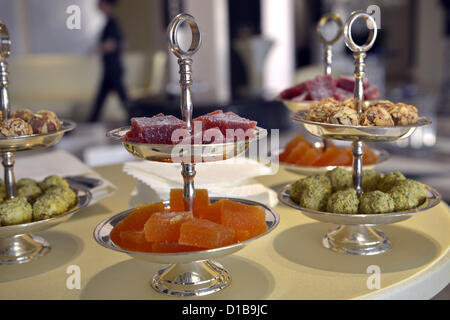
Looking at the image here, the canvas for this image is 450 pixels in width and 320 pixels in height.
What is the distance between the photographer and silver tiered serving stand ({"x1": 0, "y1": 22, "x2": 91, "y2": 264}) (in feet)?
3.04

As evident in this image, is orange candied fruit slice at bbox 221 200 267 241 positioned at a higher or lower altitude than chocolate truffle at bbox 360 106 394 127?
lower

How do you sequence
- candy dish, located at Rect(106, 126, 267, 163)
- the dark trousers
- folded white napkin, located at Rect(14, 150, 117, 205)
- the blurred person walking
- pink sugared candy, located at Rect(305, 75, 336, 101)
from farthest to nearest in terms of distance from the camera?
the dark trousers
the blurred person walking
folded white napkin, located at Rect(14, 150, 117, 205)
pink sugared candy, located at Rect(305, 75, 336, 101)
candy dish, located at Rect(106, 126, 267, 163)

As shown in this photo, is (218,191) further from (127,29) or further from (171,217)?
(127,29)

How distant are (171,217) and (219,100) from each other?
3.07 meters

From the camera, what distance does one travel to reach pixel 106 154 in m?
2.63

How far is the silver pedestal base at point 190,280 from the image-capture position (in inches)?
32.5

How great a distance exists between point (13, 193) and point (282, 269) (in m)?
0.55

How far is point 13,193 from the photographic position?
1.04m

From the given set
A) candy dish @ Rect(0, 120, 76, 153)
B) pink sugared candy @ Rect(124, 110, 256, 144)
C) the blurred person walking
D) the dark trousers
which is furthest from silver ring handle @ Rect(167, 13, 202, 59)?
the dark trousers

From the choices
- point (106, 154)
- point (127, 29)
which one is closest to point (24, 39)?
point (127, 29)

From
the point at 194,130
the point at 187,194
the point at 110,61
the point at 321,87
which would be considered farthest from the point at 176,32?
the point at 110,61

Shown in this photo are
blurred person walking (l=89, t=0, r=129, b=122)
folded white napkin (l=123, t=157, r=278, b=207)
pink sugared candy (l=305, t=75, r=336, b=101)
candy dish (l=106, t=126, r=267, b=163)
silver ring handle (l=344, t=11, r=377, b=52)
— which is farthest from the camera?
blurred person walking (l=89, t=0, r=129, b=122)

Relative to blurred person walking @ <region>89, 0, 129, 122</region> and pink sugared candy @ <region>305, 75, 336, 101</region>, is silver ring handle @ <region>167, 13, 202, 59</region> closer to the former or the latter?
pink sugared candy @ <region>305, 75, 336, 101</region>

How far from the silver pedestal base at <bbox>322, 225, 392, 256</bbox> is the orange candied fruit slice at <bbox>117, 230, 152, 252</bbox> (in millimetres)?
383
